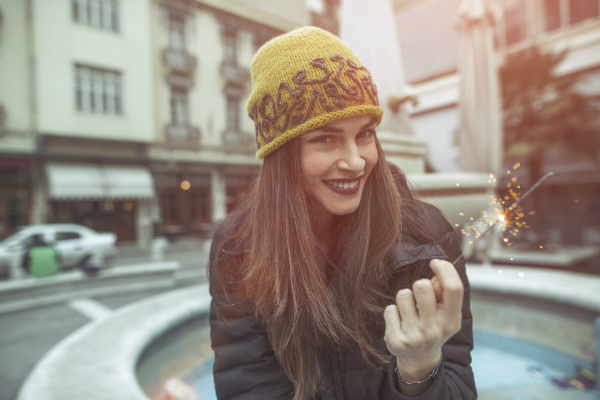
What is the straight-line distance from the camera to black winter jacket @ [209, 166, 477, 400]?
1025 mm

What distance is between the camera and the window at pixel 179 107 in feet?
44.8

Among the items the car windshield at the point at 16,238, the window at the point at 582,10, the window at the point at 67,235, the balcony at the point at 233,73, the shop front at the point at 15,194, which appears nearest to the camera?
the car windshield at the point at 16,238

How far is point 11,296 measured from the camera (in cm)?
450

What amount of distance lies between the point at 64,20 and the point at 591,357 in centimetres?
1120

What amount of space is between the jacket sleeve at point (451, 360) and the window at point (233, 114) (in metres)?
15.0

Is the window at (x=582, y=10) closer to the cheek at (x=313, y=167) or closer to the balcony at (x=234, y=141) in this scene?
the balcony at (x=234, y=141)

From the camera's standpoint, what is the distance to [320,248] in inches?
47.0

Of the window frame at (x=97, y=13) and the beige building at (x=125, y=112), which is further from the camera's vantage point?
the beige building at (x=125, y=112)

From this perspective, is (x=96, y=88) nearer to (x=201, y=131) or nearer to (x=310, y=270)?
(x=201, y=131)

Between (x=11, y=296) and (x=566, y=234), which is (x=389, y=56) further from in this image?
(x=566, y=234)

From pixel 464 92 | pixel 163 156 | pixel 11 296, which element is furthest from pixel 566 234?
pixel 163 156

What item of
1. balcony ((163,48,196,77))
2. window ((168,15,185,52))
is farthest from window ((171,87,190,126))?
window ((168,15,185,52))

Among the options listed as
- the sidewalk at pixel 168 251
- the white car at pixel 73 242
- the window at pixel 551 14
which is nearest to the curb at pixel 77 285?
the white car at pixel 73 242

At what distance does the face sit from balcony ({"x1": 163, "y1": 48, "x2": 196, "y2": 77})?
13.8m
